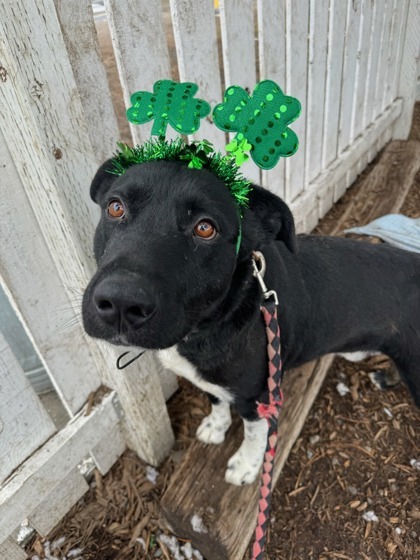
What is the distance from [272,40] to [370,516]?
2979 mm

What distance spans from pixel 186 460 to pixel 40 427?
84 centimetres

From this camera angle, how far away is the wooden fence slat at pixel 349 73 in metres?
3.86

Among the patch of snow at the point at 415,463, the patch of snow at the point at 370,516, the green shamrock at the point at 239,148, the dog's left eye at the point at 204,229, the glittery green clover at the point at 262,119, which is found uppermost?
the glittery green clover at the point at 262,119

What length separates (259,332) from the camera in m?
2.08

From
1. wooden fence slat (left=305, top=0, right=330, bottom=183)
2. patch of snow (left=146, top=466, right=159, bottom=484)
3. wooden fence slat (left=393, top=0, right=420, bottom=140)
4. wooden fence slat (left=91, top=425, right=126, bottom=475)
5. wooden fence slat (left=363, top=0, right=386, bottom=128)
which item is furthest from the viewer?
wooden fence slat (left=393, top=0, right=420, bottom=140)

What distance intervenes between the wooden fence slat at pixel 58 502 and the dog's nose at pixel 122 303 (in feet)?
4.59

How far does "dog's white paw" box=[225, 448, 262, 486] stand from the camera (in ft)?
7.89

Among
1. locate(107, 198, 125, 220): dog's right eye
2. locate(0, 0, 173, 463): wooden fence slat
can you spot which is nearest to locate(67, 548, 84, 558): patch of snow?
locate(0, 0, 173, 463): wooden fence slat

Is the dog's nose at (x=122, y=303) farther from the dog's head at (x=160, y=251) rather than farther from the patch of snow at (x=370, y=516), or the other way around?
the patch of snow at (x=370, y=516)

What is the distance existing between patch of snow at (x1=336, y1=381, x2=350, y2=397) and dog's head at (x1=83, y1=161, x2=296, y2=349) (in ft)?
5.59

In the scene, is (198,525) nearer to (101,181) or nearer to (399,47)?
(101,181)

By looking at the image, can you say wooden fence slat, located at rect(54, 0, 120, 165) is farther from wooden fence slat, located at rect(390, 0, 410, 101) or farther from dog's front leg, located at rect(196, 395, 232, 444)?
wooden fence slat, located at rect(390, 0, 410, 101)

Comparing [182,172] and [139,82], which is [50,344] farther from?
[139,82]

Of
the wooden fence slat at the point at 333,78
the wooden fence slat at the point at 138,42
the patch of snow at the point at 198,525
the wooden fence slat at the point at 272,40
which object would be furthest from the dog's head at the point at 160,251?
the wooden fence slat at the point at 333,78
